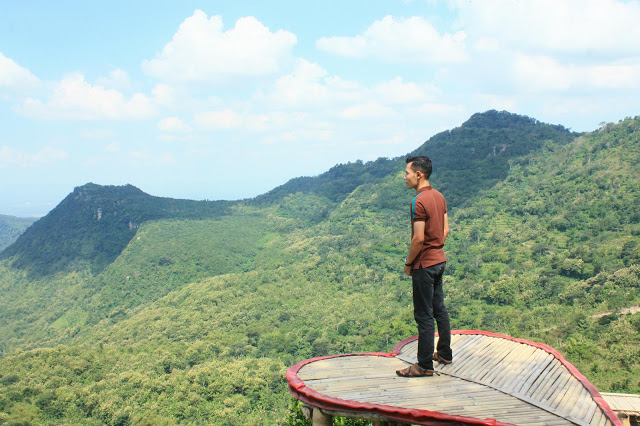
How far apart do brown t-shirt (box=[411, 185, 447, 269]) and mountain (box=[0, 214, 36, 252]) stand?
135m

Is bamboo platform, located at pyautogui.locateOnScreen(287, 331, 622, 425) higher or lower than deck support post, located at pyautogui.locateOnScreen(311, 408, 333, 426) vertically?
higher

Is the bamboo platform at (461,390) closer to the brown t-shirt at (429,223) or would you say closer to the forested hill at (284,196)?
the brown t-shirt at (429,223)

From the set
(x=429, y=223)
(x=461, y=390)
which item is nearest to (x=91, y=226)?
(x=429, y=223)

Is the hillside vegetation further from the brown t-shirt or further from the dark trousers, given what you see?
the brown t-shirt

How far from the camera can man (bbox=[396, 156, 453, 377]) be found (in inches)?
176

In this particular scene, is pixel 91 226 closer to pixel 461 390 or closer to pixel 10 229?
pixel 10 229

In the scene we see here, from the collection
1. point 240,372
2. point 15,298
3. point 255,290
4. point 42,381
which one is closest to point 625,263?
point 240,372

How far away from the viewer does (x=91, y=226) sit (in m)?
72.4

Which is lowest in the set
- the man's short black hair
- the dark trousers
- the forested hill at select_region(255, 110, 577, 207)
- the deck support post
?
the deck support post

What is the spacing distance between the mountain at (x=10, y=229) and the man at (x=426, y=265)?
441 ft

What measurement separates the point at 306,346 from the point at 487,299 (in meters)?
12.9

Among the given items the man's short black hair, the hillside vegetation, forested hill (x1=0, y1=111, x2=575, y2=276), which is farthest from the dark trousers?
forested hill (x1=0, y1=111, x2=575, y2=276)

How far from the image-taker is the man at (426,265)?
4.46m

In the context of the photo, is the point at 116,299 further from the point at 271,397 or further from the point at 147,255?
the point at 271,397
